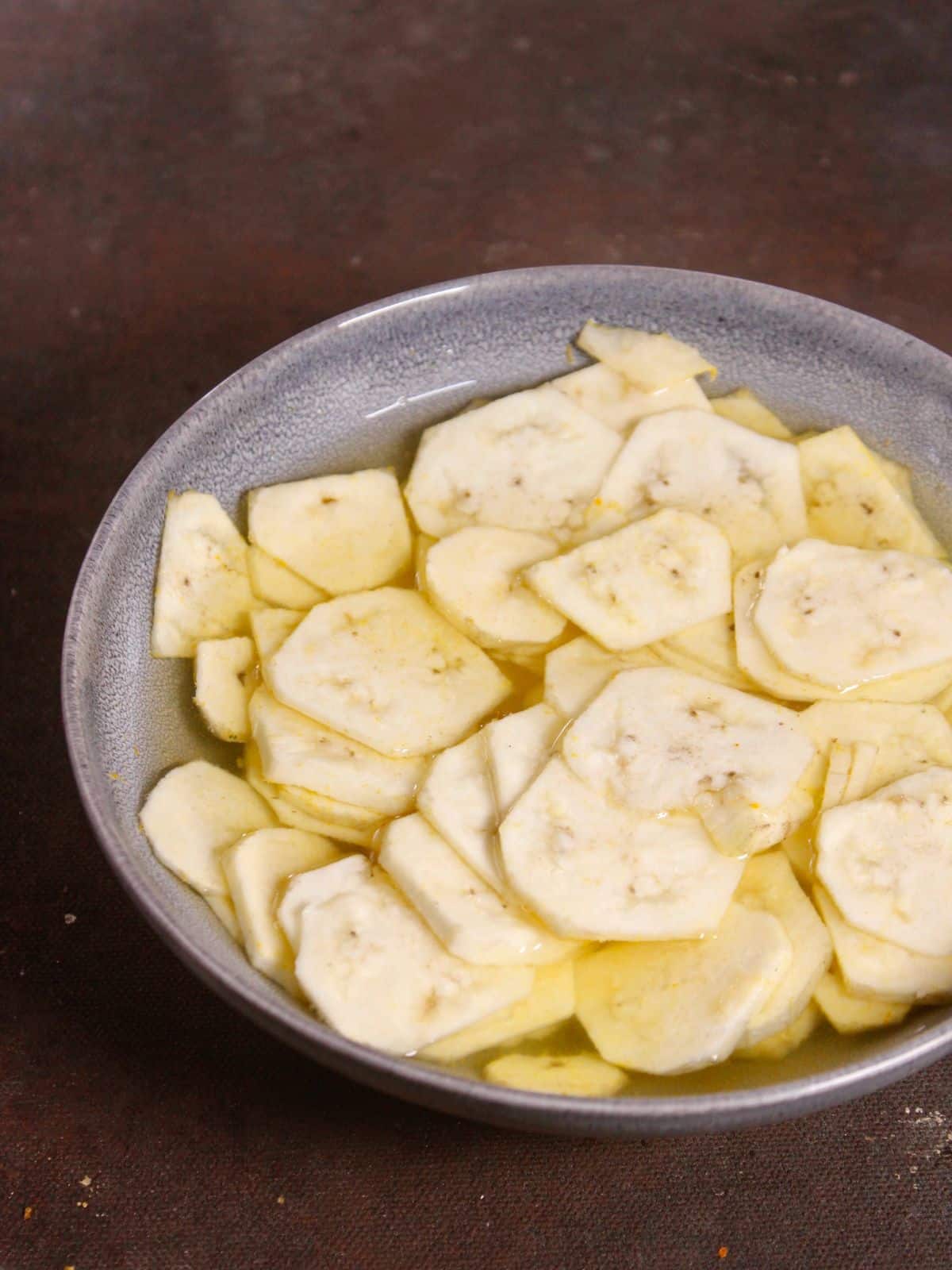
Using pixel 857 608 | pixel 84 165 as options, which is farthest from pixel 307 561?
pixel 84 165

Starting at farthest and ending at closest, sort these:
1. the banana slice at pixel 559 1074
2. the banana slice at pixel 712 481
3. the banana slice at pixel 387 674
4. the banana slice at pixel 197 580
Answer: the banana slice at pixel 712 481 < the banana slice at pixel 197 580 < the banana slice at pixel 387 674 < the banana slice at pixel 559 1074

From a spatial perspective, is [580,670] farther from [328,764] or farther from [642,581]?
[328,764]

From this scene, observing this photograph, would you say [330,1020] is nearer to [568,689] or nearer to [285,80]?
[568,689]

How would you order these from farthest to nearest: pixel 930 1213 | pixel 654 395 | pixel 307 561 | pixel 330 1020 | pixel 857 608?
pixel 654 395, pixel 307 561, pixel 857 608, pixel 930 1213, pixel 330 1020

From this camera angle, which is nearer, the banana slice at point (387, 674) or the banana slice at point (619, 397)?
the banana slice at point (387, 674)

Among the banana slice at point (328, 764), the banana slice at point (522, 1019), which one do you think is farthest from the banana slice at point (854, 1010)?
the banana slice at point (328, 764)

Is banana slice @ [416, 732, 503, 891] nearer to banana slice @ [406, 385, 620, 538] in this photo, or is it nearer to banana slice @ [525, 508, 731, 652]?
banana slice @ [525, 508, 731, 652]

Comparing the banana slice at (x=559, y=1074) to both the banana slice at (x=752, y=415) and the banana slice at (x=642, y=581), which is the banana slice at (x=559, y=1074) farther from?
the banana slice at (x=752, y=415)

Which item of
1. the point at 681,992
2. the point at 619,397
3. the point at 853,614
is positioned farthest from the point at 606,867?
the point at 619,397
